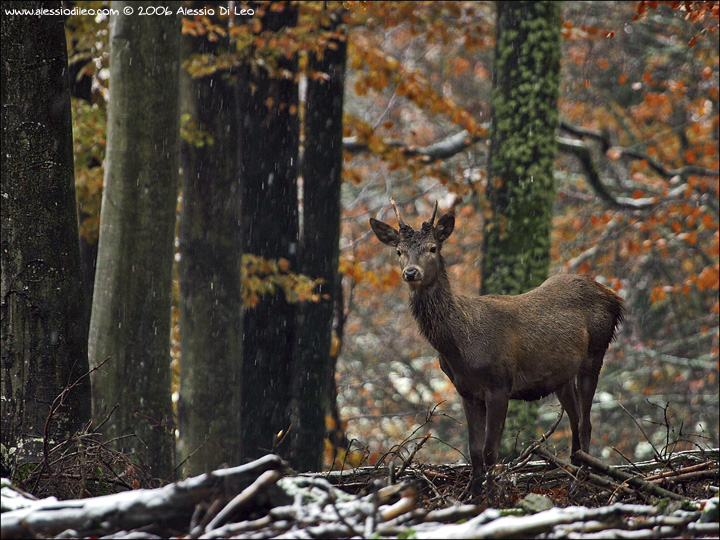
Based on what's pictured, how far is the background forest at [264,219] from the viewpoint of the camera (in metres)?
6.31

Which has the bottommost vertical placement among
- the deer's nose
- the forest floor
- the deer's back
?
the forest floor

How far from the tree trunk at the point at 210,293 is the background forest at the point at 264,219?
0.9 inches

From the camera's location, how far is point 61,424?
6133 mm

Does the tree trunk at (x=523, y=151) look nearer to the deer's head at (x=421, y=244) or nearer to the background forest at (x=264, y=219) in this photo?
the background forest at (x=264, y=219)

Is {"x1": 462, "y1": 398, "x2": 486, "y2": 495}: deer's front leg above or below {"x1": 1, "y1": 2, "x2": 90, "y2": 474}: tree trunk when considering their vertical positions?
below

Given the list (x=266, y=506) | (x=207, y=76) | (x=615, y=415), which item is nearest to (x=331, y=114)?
(x=207, y=76)

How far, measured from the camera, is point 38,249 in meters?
6.07

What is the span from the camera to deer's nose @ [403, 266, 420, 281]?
6574 millimetres

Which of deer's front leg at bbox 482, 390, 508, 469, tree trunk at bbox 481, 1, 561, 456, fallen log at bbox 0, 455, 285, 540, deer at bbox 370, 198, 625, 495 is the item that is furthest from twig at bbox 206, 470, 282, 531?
tree trunk at bbox 481, 1, 561, 456

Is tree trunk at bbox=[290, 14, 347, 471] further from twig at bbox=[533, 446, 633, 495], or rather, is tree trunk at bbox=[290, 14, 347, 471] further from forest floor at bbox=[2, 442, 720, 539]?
forest floor at bbox=[2, 442, 720, 539]

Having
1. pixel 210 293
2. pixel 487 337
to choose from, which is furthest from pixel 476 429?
pixel 210 293

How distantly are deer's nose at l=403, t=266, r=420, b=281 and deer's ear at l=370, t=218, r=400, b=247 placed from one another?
43cm

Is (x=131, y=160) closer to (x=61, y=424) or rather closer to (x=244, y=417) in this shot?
(x=61, y=424)

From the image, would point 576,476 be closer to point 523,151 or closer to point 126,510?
point 126,510
